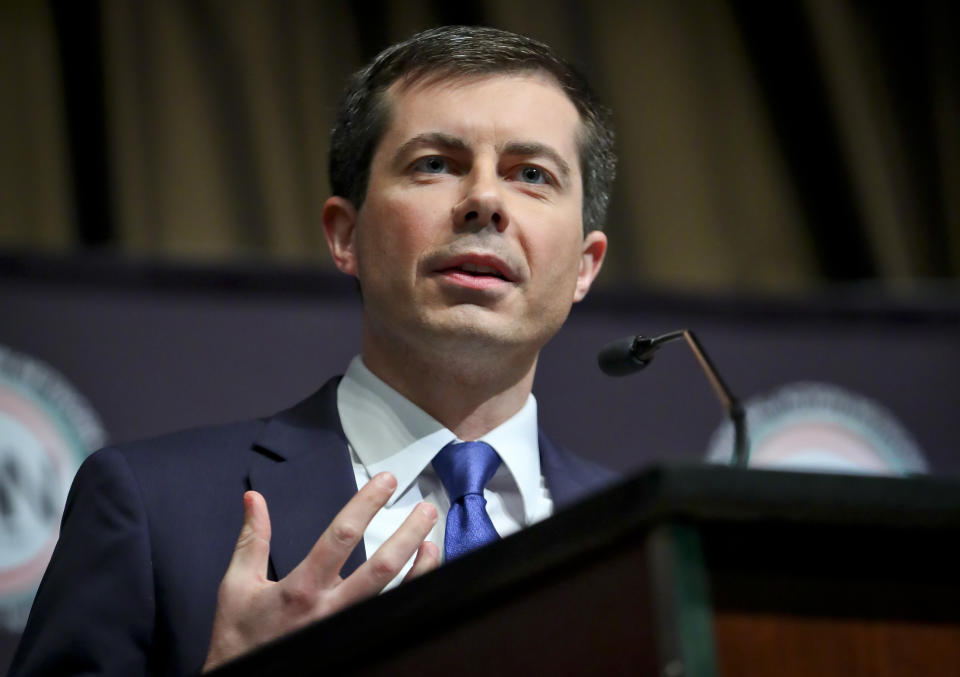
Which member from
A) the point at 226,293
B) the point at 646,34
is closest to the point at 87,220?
the point at 226,293

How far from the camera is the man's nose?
183 cm

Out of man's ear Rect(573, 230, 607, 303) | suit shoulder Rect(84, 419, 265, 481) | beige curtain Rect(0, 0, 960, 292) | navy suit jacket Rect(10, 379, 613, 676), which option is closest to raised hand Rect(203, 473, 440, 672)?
navy suit jacket Rect(10, 379, 613, 676)

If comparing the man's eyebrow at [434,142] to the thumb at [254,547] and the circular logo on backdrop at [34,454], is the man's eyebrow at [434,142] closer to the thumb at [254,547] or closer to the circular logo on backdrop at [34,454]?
the thumb at [254,547]

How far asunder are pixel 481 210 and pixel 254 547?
0.63 metres

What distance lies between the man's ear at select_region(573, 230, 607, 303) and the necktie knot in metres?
0.40

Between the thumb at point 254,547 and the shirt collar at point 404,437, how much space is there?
418 millimetres

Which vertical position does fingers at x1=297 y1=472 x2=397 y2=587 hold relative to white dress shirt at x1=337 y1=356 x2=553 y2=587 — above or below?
below

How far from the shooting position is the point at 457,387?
192 cm

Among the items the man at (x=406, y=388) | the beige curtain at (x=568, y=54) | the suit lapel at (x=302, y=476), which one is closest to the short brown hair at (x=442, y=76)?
the man at (x=406, y=388)

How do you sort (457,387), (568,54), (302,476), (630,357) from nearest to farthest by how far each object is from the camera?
1. (630,357)
2. (302,476)
3. (457,387)
4. (568,54)

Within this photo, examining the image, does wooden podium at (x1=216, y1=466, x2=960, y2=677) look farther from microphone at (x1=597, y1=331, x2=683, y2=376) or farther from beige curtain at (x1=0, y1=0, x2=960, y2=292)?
beige curtain at (x1=0, y1=0, x2=960, y2=292)

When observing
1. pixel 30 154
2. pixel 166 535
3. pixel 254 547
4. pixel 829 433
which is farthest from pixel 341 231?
pixel 30 154

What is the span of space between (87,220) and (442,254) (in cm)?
197

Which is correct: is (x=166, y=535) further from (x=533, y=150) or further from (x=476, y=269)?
(x=533, y=150)
